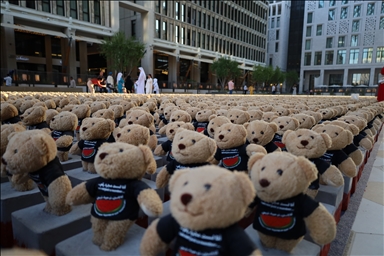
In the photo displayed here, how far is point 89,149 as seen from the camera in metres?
3.07

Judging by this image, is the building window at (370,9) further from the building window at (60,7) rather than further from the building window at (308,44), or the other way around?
the building window at (60,7)

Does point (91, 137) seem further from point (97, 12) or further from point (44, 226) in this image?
point (97, 12)

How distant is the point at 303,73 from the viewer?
59.1m

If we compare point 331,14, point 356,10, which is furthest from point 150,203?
point 331,14

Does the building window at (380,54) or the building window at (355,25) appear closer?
the building window at (380,54)

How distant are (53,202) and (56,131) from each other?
1.76 meters

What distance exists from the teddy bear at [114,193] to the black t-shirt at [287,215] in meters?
0.82

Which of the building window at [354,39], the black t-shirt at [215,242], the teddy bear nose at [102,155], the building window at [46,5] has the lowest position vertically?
the black t-shirt at [215,242]

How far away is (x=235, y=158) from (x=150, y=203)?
1.45 meters

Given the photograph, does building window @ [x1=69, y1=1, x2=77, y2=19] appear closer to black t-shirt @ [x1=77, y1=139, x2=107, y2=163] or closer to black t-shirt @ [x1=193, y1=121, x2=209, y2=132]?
black t-shirt @ [x1=193, y1=121, x2=209, y2=132]

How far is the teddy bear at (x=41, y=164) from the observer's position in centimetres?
185

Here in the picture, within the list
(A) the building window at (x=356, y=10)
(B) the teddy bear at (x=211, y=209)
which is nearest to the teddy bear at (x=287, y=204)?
(B) the teddy bear at (x=211, y=209)

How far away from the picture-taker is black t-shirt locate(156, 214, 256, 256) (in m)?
1.27

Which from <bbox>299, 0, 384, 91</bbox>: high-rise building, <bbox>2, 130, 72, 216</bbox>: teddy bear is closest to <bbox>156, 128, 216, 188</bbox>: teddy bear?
<bbox>2, 130, 72, 216</bbox>: teddy bear
